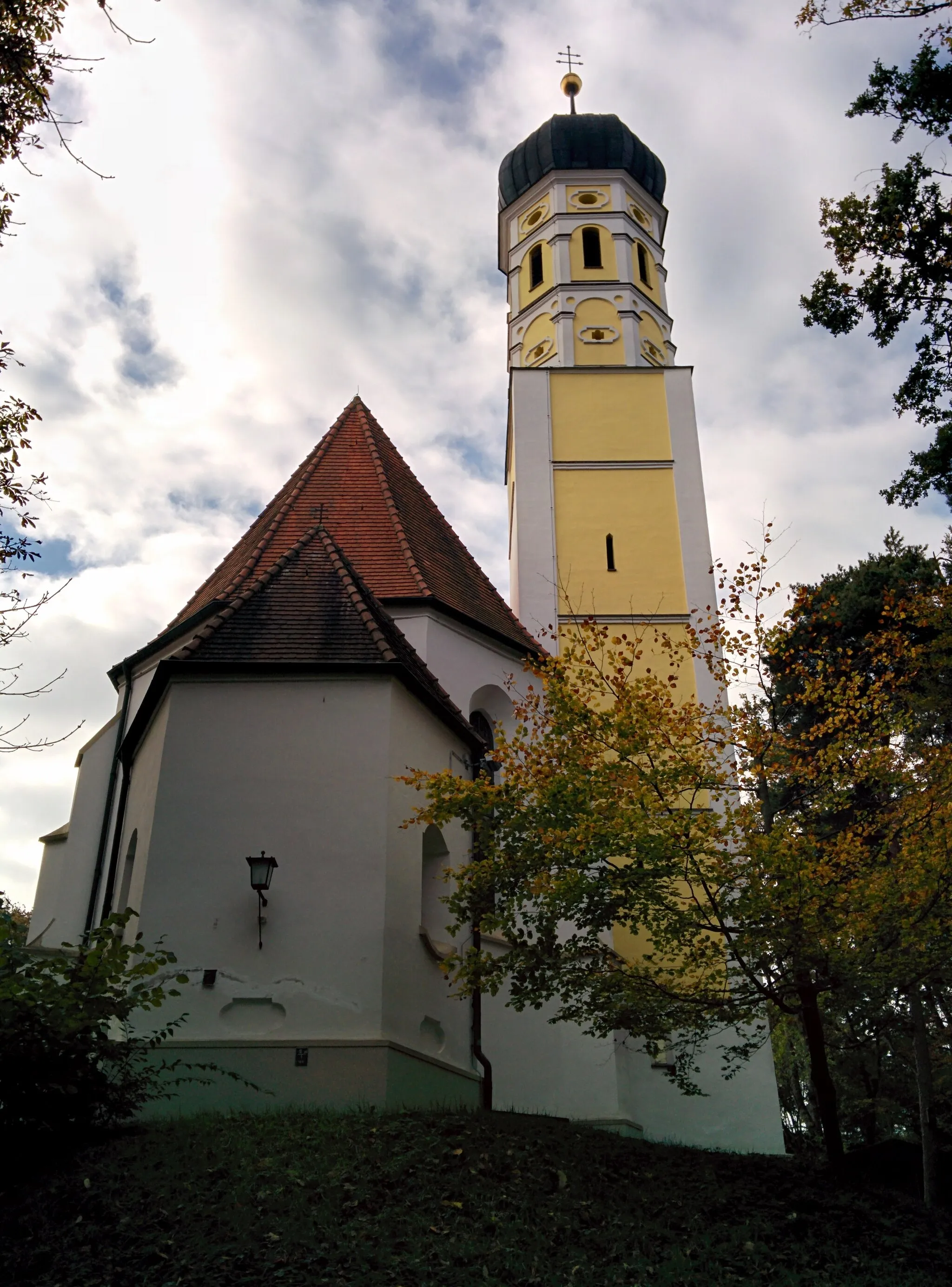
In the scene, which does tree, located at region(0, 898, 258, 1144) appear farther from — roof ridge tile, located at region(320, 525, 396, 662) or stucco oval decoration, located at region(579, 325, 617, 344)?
stucco oval decoration, located at region(579, 325, 617, 344)

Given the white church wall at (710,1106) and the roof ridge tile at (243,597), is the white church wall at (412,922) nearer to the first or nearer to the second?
the roof ridge tile at (243,597)

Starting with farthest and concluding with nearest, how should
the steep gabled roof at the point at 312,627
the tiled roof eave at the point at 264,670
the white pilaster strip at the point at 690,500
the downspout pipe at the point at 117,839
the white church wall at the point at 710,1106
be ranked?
the white pilaster strip at the point at 690,500 < the white church wall at the point at 710,1106 < the downspout pipe at the point at 117,839 < the steep gabled roof at the point at 312,627 < the tiled roof eave at the point at 264,670

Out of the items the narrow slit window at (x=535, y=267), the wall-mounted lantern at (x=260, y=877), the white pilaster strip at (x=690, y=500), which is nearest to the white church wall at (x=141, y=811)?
the wall-mounted lantern at (x=260, y=877)

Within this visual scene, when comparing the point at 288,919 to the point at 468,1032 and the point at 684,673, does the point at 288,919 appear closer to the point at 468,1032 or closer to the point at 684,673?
the point at 468,1032

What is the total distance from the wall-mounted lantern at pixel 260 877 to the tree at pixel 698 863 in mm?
1585

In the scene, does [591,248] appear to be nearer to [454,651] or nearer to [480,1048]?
[454,651]

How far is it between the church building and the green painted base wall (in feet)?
0.08

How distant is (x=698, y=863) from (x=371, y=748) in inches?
136

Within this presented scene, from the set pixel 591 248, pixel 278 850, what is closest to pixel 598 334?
pixel 591 248

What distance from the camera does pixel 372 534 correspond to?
642 inches

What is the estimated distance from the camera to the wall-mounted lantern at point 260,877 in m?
10.4

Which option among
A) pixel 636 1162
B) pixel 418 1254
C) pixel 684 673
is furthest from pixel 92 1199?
pixel 684 673

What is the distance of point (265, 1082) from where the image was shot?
995 centimetres

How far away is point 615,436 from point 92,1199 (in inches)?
663
